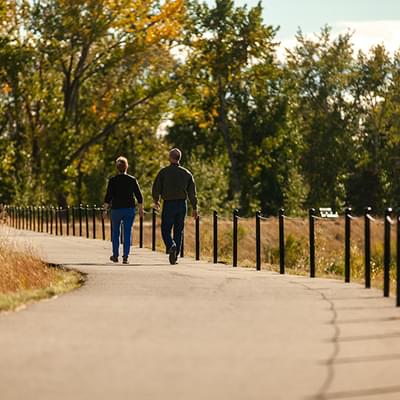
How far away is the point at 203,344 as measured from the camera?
36.1 feet

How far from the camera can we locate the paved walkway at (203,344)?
884 centimetres

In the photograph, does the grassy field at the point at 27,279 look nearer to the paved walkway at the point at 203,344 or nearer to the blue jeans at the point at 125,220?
the paved walkway at the point at 203,344

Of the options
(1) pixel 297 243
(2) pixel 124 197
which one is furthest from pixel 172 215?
(1) pixel 297 243

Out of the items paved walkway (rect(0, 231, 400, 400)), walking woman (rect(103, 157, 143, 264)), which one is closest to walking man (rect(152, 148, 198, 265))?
walking woman (rect(103, 157, 143, 264))

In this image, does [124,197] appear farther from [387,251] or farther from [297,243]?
[297,243]

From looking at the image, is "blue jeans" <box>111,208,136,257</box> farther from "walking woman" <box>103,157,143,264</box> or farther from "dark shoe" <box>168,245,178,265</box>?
"dark shoe" <box>168,245,178,265</box>

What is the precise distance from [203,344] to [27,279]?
7887 mm

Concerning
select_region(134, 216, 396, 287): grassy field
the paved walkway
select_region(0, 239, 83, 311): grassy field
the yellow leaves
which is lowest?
select_region(134, 216, 396, 287): grassy field

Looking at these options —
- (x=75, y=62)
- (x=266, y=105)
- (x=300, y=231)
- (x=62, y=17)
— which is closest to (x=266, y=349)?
(x=300, y=231)

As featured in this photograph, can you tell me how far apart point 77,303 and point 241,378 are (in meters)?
5.59

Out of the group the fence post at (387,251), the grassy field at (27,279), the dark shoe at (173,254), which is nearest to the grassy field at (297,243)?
the dark shoe at (173,254)

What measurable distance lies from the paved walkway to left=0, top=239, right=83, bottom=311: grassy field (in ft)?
0.96

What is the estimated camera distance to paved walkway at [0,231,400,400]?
29.0 ft

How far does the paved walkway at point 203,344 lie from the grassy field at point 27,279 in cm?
29
